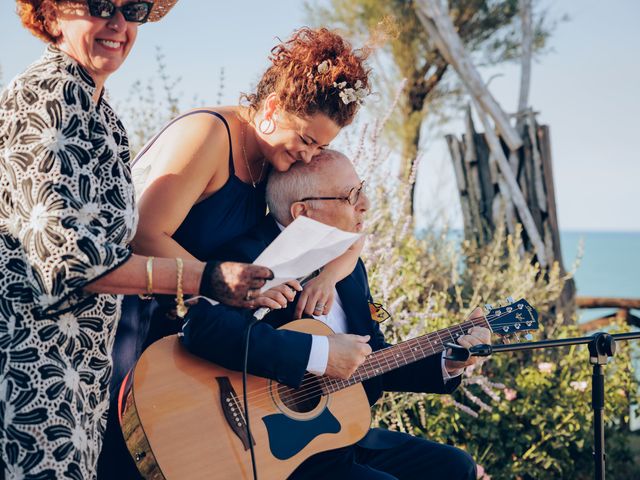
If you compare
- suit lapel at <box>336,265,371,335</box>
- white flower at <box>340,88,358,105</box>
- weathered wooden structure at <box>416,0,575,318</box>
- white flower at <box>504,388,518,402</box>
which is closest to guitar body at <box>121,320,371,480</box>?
suit lapel at <box>336,265,371,335</box>

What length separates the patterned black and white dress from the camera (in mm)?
1581

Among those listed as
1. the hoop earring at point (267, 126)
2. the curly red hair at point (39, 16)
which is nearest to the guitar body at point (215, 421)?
the hoop earring at point (267, 126)

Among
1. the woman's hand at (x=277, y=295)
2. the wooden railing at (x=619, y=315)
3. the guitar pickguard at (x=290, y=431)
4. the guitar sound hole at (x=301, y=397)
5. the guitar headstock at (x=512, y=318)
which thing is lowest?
the wooden railing at (x=619, y=315)

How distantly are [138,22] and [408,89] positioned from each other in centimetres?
910

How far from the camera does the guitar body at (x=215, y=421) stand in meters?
2.16

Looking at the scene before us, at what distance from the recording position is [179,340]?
2.36 m

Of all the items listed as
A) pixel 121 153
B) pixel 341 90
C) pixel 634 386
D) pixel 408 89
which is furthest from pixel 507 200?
pixel 121 153

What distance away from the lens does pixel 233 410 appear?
2.31m

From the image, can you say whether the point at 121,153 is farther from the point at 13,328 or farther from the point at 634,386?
the point at 634,386

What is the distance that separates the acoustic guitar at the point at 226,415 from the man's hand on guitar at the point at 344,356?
0.12m

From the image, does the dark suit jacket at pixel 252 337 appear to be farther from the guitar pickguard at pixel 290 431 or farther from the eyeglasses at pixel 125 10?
the eyeglasses at pixel 125 10

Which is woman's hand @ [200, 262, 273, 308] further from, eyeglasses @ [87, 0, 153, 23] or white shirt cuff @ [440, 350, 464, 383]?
white shirt cuff @ [440, 350, 464, 383]

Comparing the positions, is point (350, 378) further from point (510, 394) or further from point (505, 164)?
point (505, 164)

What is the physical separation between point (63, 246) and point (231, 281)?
368 mm
